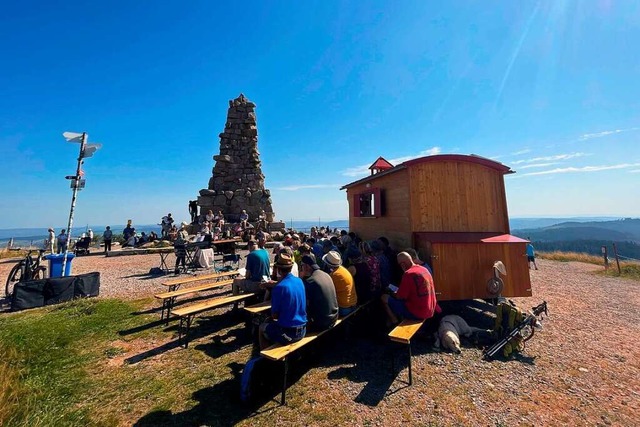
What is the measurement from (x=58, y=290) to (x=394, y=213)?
34.1 feet

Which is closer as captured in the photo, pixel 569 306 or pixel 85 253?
pixel 569 306

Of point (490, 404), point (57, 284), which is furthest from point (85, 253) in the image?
point (490, 404)

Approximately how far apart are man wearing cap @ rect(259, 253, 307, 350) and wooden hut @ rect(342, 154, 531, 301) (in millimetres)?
3914

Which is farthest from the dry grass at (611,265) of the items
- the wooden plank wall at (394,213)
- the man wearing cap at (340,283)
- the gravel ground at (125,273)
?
the gravel ground at (125,273)

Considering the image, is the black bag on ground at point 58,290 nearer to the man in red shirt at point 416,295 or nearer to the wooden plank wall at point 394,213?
the man in red shirt at point 416,295

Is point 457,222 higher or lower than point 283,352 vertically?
higher

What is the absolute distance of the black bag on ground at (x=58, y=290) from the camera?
25.5 ft

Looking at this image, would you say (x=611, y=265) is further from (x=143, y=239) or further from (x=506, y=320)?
(x=143, y=239)

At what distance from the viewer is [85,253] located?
1814 cm

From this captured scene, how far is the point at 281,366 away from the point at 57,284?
784cm

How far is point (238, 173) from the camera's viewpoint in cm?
2628

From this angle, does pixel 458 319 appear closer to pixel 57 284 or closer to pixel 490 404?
pixel 490 404

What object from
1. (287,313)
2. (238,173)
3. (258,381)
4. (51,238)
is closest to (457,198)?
(287,313)

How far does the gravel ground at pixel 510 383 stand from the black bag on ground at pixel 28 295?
5.92 meters
